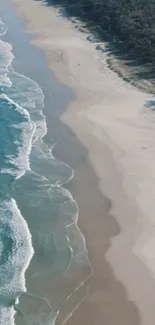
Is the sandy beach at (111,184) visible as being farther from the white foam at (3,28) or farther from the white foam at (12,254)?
the white foam at (3,28)

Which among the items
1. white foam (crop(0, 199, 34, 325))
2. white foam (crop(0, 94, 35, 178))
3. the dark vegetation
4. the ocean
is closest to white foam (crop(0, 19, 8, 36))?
the dark vegetation

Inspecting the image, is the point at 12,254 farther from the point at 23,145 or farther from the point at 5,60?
the point at 5,60

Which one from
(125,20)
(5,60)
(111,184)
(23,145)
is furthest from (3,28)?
(111,184)

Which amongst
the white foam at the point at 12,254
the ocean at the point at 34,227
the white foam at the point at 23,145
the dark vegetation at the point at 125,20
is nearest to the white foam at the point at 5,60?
the white foam at the point at 23,145

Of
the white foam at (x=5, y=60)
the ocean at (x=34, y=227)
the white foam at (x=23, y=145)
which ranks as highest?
the ocean at (x=34, y=227)

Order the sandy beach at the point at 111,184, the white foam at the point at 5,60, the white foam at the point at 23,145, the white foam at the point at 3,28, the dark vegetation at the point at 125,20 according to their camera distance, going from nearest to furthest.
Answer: the sandy beach at the point at 111,184 → the white foam at the point at 23,145 → the white foam at the point at 5,60 → the dark vegetation at the point at 125,20 → the white foam at the point at 3,28

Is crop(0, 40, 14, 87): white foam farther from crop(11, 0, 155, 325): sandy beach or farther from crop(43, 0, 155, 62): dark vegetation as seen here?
crop(43, 0, 155, 62): dark vegetation
